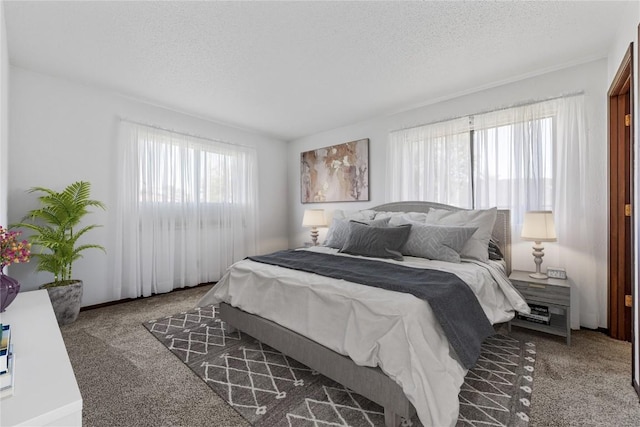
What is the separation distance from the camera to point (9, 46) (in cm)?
257

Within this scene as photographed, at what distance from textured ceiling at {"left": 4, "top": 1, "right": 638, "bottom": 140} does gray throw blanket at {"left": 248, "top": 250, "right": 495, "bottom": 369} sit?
6.23 feet

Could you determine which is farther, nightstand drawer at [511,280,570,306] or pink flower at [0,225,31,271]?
nightstand drawer at [511,280,570,306]

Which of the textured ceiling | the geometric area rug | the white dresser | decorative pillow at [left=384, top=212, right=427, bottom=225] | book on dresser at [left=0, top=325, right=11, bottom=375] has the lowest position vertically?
the geometric area rug

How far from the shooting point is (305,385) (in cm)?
190

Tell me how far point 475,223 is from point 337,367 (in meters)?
2.03

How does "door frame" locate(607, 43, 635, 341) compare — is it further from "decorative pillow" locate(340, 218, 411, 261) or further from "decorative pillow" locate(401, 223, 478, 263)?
"decorative pillow" locate(340, 218, 411, 261)

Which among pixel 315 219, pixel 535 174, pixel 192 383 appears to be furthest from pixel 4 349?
pixel 535 174

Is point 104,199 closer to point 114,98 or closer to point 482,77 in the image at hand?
point 114,98

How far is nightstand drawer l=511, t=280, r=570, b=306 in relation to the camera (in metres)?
2.43

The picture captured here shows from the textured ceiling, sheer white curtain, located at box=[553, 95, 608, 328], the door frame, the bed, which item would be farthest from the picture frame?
the door frame

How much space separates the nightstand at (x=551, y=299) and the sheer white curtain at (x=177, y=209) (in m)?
3.91

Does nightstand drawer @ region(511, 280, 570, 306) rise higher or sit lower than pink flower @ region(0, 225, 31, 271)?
lower

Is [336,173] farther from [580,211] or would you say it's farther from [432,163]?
[580,211]

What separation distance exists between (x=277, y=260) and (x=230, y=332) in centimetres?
81
